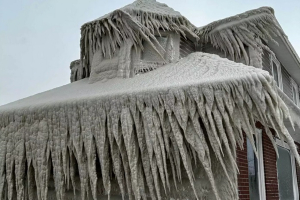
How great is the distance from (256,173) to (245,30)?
2682 millimetres

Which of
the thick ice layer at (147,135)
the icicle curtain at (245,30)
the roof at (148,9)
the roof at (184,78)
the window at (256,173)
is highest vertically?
the roof at (148,9)

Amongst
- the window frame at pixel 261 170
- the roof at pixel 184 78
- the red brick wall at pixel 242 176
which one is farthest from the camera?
the window frame at pixel 261 170

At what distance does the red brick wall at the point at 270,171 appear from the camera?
20.1 ft

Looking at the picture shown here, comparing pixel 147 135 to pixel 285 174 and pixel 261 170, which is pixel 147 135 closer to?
pixel 261 170

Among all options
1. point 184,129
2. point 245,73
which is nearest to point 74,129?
point 184,129

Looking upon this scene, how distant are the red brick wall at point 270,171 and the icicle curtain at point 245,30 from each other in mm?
1725

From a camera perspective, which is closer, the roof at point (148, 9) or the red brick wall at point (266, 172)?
the red brick wall at point (266, 172)

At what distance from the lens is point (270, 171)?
6.36 m

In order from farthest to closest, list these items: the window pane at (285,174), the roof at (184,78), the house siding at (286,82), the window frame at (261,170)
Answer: the house siding at (286,82) < the window pane at (285,174) < the window frame at (261,170) < the roof at (184,78)

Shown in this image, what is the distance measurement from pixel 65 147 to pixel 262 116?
2.12 metres

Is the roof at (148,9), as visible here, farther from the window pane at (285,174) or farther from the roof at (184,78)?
the window pane at (285,174)

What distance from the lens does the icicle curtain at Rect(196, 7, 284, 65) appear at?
589cm

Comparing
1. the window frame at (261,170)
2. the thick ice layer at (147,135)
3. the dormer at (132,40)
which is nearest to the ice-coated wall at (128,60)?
the dormer at (132,40)

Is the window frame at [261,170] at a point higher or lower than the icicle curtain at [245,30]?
lower
